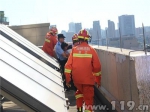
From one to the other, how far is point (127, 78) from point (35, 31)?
891 centimetres

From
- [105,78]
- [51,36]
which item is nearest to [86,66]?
[105,78]

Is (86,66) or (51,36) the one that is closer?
(86,66)

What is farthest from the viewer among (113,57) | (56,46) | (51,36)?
(51,36)

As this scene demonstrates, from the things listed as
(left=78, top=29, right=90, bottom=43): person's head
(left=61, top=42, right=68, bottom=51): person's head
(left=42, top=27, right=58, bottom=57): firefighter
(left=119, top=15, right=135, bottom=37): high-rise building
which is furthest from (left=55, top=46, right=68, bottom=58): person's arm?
(left=78, top=29, right=90, bottom=43): person's head

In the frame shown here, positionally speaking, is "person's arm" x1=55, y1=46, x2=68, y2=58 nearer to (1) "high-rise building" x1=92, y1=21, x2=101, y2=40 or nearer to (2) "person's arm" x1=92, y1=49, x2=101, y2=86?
(1) "high-rise building" x1=92, y1=21, x2=101, y2=40

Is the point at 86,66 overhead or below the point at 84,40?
below

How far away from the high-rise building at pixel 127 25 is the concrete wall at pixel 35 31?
6232 millimetres

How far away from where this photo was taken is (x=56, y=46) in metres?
7.69

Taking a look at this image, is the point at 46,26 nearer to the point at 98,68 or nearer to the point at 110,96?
the point at 110,96

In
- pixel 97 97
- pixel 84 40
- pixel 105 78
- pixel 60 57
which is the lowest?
pixel 97 97

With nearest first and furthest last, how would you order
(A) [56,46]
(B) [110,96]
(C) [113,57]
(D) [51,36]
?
(C) [113,57], (B) [110,96], (A) [56,46], (D) [51,36]

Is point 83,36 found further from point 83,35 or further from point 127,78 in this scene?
point 127,78

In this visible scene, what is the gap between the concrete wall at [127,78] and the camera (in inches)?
163

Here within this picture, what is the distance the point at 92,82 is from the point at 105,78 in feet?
7.01
